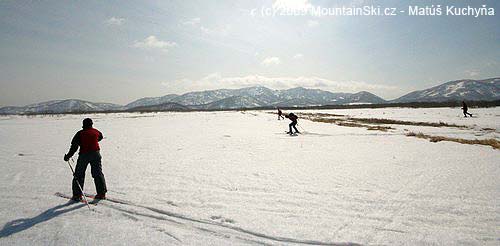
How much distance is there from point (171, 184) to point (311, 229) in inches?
182

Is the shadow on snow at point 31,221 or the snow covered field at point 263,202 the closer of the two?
the snow covered field at point 263,202

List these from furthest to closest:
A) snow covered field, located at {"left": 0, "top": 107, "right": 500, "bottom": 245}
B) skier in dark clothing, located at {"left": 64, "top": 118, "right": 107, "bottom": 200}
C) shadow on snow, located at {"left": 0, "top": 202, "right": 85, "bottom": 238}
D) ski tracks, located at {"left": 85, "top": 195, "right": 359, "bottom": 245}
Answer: skier in dark clothing, located at {"left": 64, "top": 118, "right": 107, "bottom": 200}, shadow on snow, located at {"left": 0, "top": 202, "right": 85, "bottom": 238}, snow covered field, located at {"left": 0, "top": 107, "right": 500, "bottom": 245}, ski tracks, located at {"left": 85, "top": 195, "right": 359, "bottom": 245}

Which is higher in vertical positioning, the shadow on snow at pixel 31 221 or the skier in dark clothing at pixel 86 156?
the skier in dark clothing at pixel 86 156

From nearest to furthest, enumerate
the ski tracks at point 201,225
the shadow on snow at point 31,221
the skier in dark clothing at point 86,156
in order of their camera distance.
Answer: the ski tracks at point 201,225
the shadow on snow at point 31,221
the skier in dark clothing at point 86,156

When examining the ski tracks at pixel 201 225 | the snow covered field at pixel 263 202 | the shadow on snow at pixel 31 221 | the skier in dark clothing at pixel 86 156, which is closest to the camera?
the ski tracks at pixel 201 225

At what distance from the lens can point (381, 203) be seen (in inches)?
237

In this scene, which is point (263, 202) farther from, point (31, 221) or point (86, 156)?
point (31, 221)

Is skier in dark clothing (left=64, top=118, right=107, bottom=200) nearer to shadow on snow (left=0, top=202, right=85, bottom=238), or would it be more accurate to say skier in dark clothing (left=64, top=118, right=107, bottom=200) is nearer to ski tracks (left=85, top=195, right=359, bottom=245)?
shadow on snow (left=0, top=202, right=85, bottom=238)

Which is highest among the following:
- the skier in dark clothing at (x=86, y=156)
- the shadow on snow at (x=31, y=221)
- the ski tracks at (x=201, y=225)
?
the skier in dark clothing at (x=86, y=156)

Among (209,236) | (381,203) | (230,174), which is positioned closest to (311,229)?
(209,236)

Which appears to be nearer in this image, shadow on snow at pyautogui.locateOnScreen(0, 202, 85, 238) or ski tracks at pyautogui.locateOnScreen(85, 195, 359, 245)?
ski tracks at pyautogui.locateOnScreen(85, 195, 359, 245)

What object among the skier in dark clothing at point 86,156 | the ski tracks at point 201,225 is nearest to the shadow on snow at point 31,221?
the skier in dark clothing at point 86,156

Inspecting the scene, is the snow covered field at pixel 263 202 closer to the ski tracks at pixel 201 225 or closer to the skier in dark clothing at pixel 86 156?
the ski tracks at pixel 201 225

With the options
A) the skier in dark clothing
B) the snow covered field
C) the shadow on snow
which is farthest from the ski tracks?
the shadow on snow
